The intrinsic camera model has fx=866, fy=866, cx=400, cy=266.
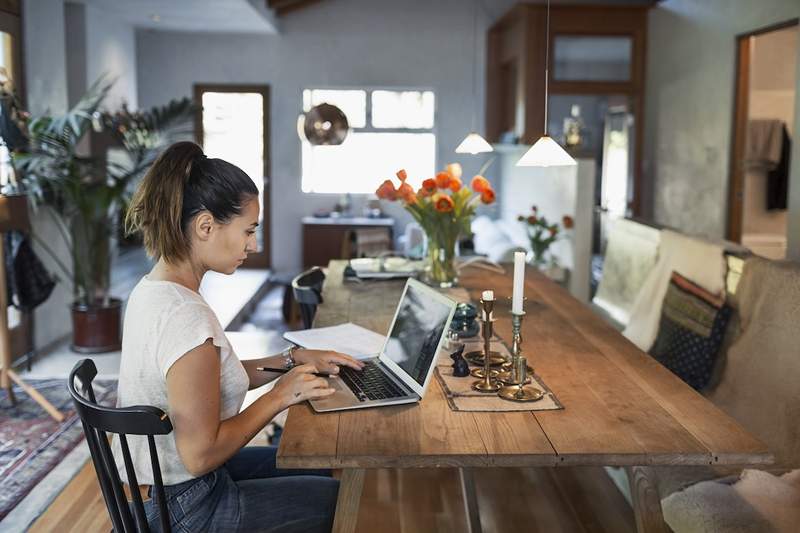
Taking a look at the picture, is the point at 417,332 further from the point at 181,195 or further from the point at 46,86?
the point at 46,86

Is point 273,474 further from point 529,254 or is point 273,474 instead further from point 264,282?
point 264,282

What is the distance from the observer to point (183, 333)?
1656 millimetres

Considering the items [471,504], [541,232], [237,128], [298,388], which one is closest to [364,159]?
[237,128]

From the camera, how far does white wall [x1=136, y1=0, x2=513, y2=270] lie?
945cm

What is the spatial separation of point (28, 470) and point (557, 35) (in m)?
5.87

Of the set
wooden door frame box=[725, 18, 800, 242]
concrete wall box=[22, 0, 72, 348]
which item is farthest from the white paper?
wooden door frame box=[725, 18, 800, 242]

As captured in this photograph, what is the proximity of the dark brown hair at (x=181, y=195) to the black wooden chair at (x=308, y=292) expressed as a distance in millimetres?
1354

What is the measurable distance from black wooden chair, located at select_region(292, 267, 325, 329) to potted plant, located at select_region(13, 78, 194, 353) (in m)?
2.36

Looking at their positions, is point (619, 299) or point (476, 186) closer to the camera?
point (476, 186)

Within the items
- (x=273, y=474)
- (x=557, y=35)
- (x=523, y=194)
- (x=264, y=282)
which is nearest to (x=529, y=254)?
(x=523, y=194)

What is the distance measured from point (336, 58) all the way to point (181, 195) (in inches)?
318

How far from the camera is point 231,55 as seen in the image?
31.1 ft

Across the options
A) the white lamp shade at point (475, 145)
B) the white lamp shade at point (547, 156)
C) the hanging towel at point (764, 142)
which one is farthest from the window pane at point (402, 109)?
the white lamp shade at point (547, 156)

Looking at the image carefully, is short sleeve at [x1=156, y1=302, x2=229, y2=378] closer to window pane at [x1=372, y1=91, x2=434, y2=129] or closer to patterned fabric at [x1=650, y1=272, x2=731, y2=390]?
patterned fabric at [x1=650, y1=272, x2=731, y2=390]
